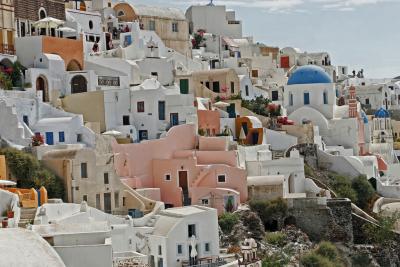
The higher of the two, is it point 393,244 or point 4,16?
point 4,16

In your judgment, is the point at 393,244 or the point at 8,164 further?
the point at 393,244

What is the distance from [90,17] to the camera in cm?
4819

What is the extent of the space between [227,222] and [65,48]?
476 inches

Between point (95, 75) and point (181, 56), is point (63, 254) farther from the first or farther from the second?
point (181, 56)

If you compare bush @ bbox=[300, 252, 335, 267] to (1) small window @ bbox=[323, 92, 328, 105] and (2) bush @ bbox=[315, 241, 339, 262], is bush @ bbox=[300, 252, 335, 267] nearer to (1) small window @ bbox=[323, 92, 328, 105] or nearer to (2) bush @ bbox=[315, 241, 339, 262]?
(2) bush @ bbox=[315, 241, 339, 262]

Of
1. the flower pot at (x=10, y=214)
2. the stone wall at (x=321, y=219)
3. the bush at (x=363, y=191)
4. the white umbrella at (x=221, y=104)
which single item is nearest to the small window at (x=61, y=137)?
the flower pot at (x=10, y=214)

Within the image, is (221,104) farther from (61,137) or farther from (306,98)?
(61,137)

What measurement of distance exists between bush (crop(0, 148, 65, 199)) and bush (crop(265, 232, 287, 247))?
8102 mm

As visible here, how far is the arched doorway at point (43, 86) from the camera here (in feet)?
128

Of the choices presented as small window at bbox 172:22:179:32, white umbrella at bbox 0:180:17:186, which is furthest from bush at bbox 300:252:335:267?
small window at bbox 172:22:179:32

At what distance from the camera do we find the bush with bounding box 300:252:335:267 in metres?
34.1

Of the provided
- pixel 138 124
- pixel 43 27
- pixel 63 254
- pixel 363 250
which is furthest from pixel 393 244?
pixel 63 254

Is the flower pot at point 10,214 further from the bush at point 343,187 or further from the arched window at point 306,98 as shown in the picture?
the arched window at point 306,98

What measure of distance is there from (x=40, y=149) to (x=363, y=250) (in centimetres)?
1373
